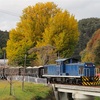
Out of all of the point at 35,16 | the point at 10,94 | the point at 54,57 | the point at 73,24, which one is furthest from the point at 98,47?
the point at 10,94

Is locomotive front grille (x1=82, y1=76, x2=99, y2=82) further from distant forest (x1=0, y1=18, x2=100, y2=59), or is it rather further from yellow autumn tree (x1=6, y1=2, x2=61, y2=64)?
distant forest (x1=0, y1=18, x2=100, y2=59)

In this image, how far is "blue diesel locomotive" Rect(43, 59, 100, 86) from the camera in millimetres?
37375

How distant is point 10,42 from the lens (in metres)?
66.9

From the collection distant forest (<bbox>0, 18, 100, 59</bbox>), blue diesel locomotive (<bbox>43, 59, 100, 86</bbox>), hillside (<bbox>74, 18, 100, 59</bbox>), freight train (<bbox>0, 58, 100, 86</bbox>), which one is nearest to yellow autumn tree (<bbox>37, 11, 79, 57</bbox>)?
freight train (<bbox>0, 58, 100, 86</bbox>)

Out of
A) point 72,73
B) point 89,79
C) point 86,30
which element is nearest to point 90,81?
point 89,79

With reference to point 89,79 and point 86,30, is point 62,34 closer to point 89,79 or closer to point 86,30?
point 89,79

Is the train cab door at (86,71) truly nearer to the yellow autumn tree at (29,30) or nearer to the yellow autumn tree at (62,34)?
the yellow autumn tree at (62,34)

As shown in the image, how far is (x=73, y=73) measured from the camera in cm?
3903

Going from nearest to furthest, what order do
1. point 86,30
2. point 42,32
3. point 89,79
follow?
point 89,79 → point 42,32 → point 86,30

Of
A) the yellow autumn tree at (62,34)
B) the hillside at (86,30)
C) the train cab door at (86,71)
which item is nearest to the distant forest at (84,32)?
the hillside at (86,30)

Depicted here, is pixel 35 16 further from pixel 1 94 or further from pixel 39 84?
pixel 1 94

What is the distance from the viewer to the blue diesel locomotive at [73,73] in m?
37.4

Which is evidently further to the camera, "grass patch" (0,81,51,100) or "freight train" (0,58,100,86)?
"freight train" (0,58,100,86)

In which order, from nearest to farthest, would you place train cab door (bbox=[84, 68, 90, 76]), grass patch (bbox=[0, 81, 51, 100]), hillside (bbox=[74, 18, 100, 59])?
grass patch (bbox=[0, 81, 51, 100]), train cab door (bbox=[84, 68, 90, 76]), hillside (bbox=[74, 18, 100, 59])
